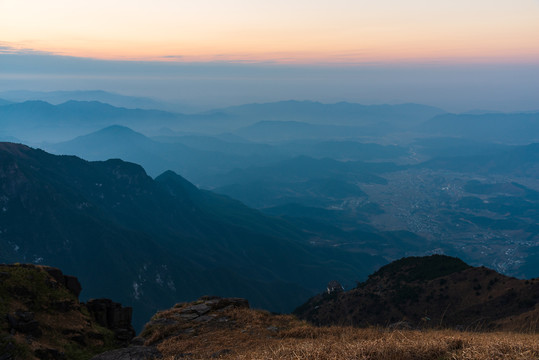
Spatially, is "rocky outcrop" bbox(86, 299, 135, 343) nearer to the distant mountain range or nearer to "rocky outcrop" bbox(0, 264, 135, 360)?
"rocky outcrop" bbox(0, 264, 135, 360)

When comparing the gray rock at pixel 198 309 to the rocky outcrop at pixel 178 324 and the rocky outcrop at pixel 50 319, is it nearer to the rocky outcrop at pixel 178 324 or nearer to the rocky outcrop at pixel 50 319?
the rocky outcrop at pixel 178 324

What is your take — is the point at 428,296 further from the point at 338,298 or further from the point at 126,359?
the point at 126,359

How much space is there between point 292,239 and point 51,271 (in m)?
177

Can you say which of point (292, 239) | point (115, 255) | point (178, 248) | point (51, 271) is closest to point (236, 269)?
point (178, 248)

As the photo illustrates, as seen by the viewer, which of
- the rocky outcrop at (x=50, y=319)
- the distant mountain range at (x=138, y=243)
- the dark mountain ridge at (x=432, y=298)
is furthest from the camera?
the distant mountain range at (x=138, y=243)

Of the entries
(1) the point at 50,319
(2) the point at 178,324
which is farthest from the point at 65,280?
(2) the point at 178,324

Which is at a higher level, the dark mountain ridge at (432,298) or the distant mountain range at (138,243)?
the dark mountain ridge at (432,298)

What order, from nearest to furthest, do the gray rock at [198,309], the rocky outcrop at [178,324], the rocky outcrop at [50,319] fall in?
the rocky outcrop at [178,324] < the rocky outcrop at [50,319] < the gray rock at [198,309]

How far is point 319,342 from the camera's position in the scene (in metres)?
9.68

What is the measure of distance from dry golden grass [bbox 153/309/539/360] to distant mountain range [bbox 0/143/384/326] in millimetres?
81041

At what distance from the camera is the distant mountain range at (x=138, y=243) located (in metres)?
102

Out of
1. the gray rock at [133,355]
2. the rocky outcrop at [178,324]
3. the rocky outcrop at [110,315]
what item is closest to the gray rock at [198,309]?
the rocky outcrop at [178,324]

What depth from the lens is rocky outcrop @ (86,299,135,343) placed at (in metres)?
16.1

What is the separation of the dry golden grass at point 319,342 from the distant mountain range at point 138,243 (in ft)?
266
